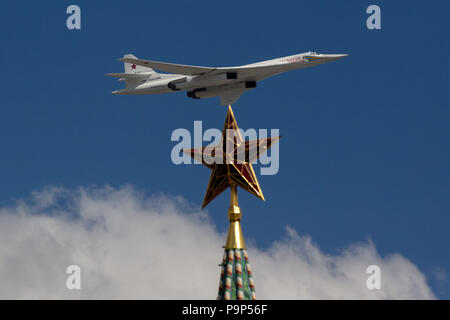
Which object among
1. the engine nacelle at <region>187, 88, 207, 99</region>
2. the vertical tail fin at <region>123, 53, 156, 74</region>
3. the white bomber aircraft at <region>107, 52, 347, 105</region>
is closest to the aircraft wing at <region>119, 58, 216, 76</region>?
the white bomber aircraft at <region>107, 52, 347, 105</region>

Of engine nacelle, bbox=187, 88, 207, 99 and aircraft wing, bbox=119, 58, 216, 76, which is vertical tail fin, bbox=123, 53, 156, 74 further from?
engine nacelle, bbox=187, 88, 207, 99

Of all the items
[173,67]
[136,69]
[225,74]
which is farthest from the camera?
[136,69]

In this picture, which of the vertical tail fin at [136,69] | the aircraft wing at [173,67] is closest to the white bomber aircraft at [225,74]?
the aircraft wing at [173,67]

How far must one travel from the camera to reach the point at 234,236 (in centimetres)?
5469

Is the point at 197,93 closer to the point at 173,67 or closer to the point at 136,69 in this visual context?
the point at 173,67

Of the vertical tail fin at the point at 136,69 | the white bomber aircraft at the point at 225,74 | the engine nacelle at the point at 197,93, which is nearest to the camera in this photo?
the white bomber aircraft at the point at 225,74

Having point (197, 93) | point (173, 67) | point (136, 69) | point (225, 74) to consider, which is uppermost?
point (136, 69)

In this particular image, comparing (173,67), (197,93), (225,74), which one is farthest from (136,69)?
(225,74)

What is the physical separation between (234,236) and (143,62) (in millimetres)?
24025

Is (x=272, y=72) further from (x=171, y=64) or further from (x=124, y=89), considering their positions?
(x=124, y=89)

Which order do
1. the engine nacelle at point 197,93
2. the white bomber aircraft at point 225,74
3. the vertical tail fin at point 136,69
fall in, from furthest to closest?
the vertical tail fin at point 136,69, the engine nacelle at point 197,93, the white bomber aircraft at point 225,74

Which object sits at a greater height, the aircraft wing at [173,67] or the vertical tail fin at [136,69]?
the vertical tail fin at [136,69]

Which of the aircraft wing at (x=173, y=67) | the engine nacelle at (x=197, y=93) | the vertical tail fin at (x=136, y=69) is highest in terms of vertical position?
the vertical tail fin at (x=136, y=69)

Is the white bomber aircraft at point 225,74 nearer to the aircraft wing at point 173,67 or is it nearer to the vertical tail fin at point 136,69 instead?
the aircraft wing at point 173,67
